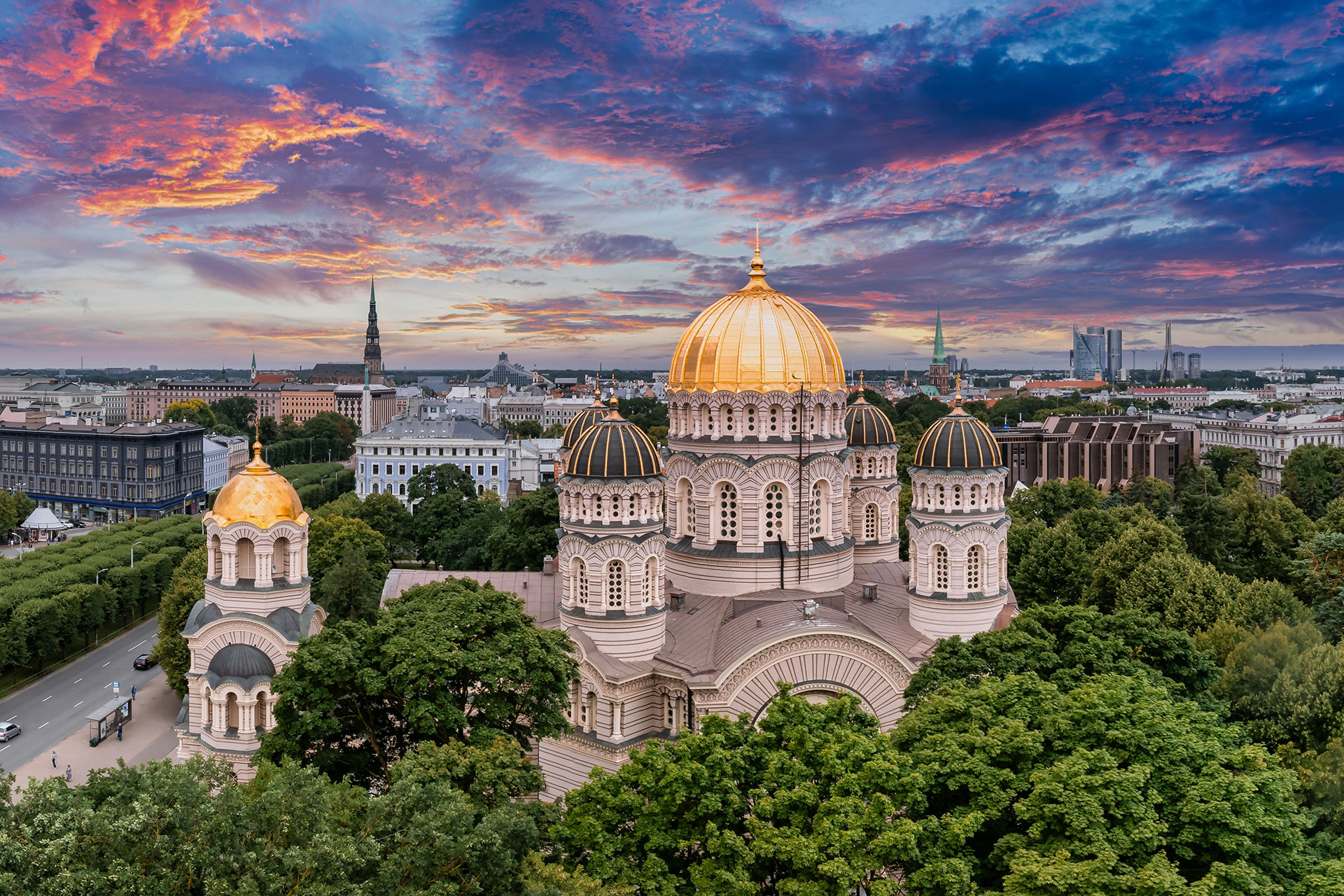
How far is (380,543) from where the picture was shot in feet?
221

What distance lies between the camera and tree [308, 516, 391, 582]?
63.0 m

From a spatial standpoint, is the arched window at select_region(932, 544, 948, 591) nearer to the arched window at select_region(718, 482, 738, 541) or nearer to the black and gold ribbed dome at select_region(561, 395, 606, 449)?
the arched window at select_region(718, 482, 738, 541)

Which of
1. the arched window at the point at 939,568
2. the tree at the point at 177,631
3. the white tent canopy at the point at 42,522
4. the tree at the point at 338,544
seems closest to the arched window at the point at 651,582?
the arched window at the point at 939,568

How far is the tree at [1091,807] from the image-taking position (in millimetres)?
21359

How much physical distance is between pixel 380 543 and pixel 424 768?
44798mm

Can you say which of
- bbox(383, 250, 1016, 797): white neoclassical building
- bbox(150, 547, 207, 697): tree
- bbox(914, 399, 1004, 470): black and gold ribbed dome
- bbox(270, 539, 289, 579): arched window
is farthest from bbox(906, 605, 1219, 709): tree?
bbox(150, 547, 207, 697): tree

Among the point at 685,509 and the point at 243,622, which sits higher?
the point at 685,509

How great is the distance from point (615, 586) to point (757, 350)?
1236cm

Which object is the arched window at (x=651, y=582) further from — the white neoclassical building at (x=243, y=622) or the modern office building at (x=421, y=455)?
the modern office building at (x=421, y=455)

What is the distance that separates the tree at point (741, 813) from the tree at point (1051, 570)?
34.2 meters

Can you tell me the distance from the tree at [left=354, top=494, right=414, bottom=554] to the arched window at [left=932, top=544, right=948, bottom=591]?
50703 mm

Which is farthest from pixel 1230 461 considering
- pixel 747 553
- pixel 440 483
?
pixel 747 553

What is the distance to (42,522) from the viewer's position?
308ft

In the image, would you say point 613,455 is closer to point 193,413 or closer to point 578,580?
point 578,580
